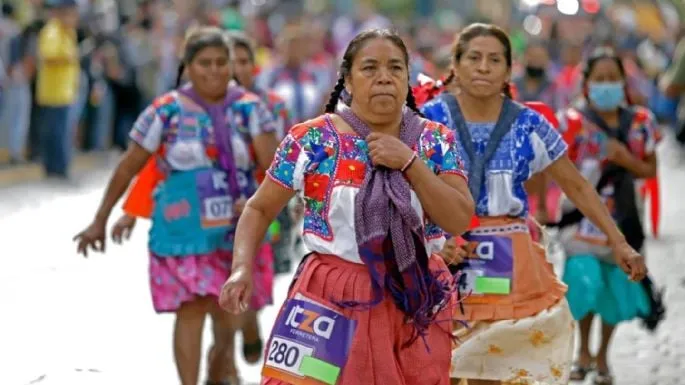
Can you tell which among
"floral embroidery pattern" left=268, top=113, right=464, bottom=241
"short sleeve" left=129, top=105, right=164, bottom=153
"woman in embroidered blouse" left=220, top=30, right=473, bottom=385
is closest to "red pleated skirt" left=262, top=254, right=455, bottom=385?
"woman in embroidered blouse" left=220, top=30, right=473, bottom=385

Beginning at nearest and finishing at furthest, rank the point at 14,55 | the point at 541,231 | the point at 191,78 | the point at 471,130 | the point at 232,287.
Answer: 1. the point at 232,287
2. the point at 471,130
3. the point at 541,231
4. the point at 191,78
5. the point at 14,55

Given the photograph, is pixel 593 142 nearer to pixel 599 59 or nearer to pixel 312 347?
pixel 599 59

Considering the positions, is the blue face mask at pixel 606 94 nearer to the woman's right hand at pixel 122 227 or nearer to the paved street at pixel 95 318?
the paved street at pixel 95 318

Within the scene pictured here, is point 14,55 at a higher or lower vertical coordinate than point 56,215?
higher

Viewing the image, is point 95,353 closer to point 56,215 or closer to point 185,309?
point 185,309

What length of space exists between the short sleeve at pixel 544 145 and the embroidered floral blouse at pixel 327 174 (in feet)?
4.16

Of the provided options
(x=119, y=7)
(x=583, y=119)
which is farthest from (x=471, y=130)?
(x=119, y=7)

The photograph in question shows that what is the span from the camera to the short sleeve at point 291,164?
5.07 meters

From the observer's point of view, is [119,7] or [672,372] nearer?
[672,372]

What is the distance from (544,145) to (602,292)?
8.76 ft

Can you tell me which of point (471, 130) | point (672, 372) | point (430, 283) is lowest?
point (672, 372)

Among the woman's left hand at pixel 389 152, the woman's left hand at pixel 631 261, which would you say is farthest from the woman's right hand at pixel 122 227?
the woman's left hand at pixel 389 152

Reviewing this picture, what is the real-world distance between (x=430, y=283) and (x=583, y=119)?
3.83m

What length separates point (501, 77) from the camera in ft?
21.1
